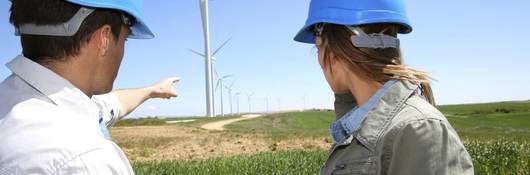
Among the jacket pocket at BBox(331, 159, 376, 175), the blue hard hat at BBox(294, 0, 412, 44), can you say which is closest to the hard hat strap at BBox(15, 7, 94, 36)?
the blue hard hat at BBox(294, 0, 412, 44)

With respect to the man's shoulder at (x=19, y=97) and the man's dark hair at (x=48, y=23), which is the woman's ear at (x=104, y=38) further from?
the man's shoulder at (x=19, y=97)

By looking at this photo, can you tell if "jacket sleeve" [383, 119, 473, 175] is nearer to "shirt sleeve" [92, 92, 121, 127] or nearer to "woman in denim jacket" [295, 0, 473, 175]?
"woman in denim jacket" [295, 0, 473, 175]

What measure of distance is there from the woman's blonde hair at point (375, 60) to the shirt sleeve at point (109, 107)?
1.86 meters

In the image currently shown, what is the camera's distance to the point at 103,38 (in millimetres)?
2207

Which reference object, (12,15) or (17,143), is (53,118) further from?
(12,15)

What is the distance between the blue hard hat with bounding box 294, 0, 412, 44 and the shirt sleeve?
1.77 metres

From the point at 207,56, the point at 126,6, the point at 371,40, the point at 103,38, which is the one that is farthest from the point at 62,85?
the point at 207,56

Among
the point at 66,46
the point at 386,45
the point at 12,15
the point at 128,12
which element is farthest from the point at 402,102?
the point at 12,15

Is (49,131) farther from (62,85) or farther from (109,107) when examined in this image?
(109,107)

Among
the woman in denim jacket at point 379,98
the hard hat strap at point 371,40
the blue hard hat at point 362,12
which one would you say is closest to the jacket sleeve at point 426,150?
the woman in denim jacket at point 379,98

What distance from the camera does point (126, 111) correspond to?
4.31m

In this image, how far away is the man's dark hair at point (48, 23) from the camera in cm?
202

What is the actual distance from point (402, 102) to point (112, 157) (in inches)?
51.7

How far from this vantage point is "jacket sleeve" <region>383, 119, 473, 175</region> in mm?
2129
